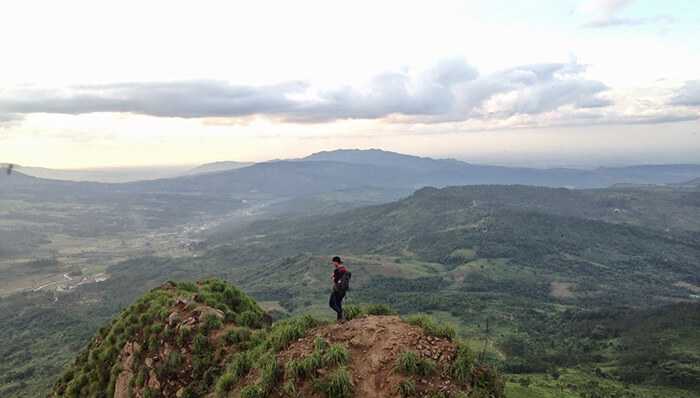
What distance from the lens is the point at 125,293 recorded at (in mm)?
197500

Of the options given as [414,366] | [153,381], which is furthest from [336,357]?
[153,381]

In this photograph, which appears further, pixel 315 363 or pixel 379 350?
pixel 379 350

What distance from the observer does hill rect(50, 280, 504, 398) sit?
14195 millimetres

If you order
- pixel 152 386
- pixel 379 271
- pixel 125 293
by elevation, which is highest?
pixel 152 386

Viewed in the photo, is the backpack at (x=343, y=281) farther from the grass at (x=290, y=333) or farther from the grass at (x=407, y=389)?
the grass at (x=407, y=389)

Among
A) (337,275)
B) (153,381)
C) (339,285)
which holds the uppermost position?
(337,275)

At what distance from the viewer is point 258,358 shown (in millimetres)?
17141

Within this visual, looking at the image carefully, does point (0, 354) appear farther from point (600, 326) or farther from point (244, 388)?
point (600, 326)

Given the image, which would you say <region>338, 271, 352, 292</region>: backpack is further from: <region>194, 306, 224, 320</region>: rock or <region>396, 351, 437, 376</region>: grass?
<region>194, 306, 224, 320</region>: rock

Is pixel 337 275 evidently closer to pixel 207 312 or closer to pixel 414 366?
pixel 414 366

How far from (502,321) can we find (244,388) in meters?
132

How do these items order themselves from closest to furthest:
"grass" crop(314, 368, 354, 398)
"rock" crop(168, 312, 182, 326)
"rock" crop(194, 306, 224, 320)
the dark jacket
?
"grass" crop(314, 368, 354, 398), the dark jacket, "rock" crop(194, 306, 224, 320), "rock" crop(168, 312, 182, 326)

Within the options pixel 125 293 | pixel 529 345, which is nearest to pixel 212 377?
pixel 529 345

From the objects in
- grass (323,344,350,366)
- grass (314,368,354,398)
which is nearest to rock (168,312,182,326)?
grass (323,344,350,366)
